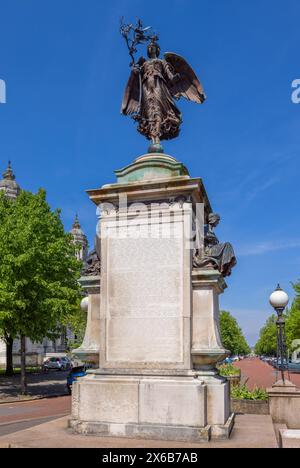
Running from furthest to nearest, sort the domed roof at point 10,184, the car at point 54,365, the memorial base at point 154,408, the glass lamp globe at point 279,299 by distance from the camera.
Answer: the domed roof at point 10,184, the car at point 54,365, the glass lamp globe at point 279,299, the memorial base at point 154,408

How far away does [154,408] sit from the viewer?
289 inches

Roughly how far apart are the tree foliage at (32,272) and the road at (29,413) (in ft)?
12.6

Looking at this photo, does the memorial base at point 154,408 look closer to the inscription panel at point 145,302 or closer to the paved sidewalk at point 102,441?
the paved sidewalk at point 102,441

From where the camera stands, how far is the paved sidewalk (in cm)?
665

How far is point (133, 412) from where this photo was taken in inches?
293

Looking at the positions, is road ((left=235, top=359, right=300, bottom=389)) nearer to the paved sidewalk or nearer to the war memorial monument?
the paved sidewalk

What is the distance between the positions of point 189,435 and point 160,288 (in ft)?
7.37

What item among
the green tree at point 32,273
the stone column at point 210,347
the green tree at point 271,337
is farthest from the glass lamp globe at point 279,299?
the green tree at point 271,337

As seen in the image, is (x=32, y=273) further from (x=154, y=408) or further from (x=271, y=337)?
(x=271, y=337)

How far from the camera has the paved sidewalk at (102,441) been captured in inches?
262

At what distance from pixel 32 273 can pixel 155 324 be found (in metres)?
16.6

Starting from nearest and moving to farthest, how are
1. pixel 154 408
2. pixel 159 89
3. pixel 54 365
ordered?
pixel 154 408 < pixel 159 89 < pixel 54 365

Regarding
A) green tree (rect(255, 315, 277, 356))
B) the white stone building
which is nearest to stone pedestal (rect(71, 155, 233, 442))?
the white stone building

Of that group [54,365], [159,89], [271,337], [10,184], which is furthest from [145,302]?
[271,337]
